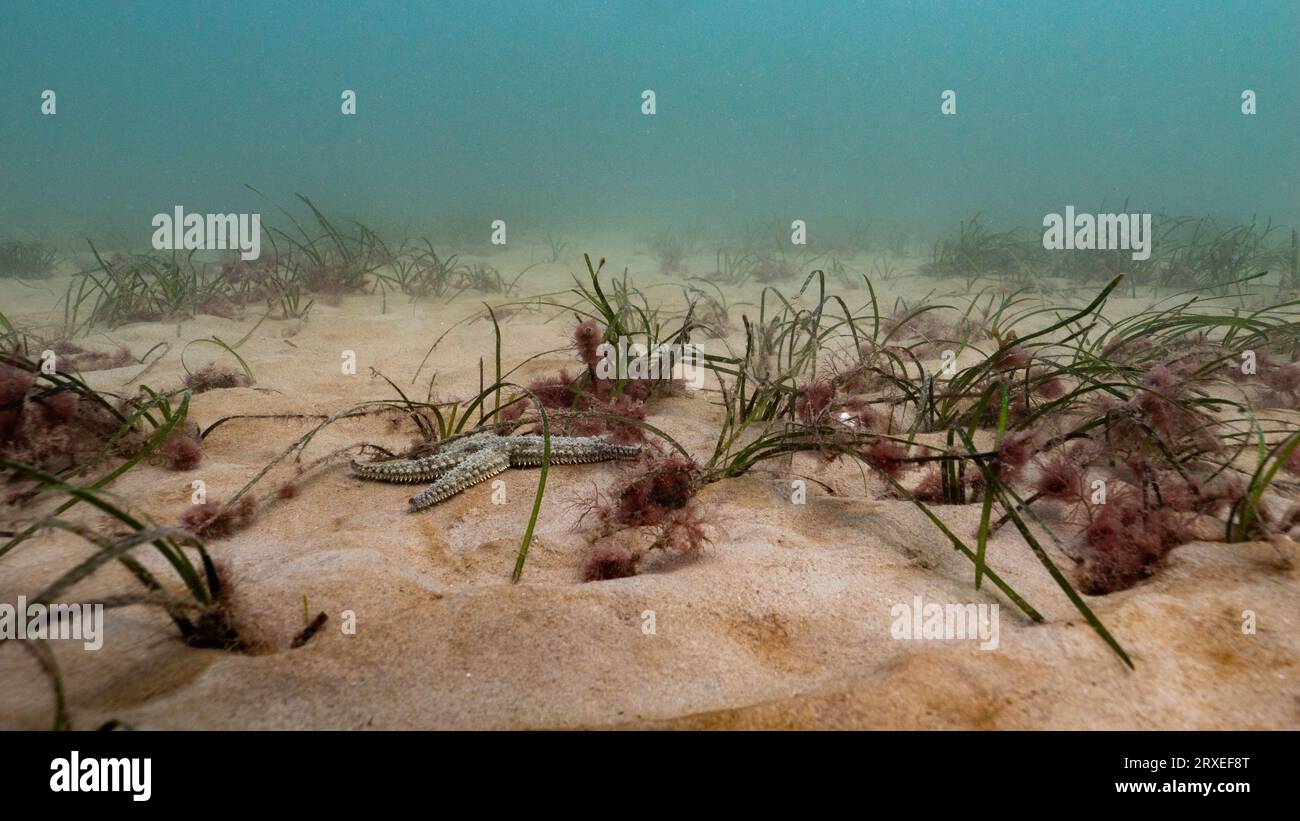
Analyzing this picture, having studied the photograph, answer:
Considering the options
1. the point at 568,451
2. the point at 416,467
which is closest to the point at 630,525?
the point at 568,451

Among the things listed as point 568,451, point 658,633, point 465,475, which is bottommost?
point 658,633

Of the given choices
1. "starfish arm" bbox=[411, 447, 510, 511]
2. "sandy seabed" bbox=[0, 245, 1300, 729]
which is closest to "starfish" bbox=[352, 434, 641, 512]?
"starfish arm" bbox=[411, 447, 510, 511]

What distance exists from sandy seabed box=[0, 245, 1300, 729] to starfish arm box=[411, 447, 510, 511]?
79mm

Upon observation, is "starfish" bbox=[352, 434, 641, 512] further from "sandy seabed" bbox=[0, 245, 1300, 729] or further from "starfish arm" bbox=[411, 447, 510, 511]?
"sandy seabed" bbox=[0, 245, 1300, 729]

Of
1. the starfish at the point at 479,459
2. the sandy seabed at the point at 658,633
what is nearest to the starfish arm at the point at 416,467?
the starfish at the point at 479,459

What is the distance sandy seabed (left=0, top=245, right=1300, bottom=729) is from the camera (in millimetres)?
1714

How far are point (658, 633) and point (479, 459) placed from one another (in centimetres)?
182

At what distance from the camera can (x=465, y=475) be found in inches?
134

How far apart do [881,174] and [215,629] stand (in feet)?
225

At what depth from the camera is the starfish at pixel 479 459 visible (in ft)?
11.2

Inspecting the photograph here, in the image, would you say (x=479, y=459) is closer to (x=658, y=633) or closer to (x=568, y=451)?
(x=568, y=451)

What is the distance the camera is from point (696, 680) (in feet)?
6.23

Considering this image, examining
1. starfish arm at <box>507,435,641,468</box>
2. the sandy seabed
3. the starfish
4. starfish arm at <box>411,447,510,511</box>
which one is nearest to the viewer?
the sandy seabed
